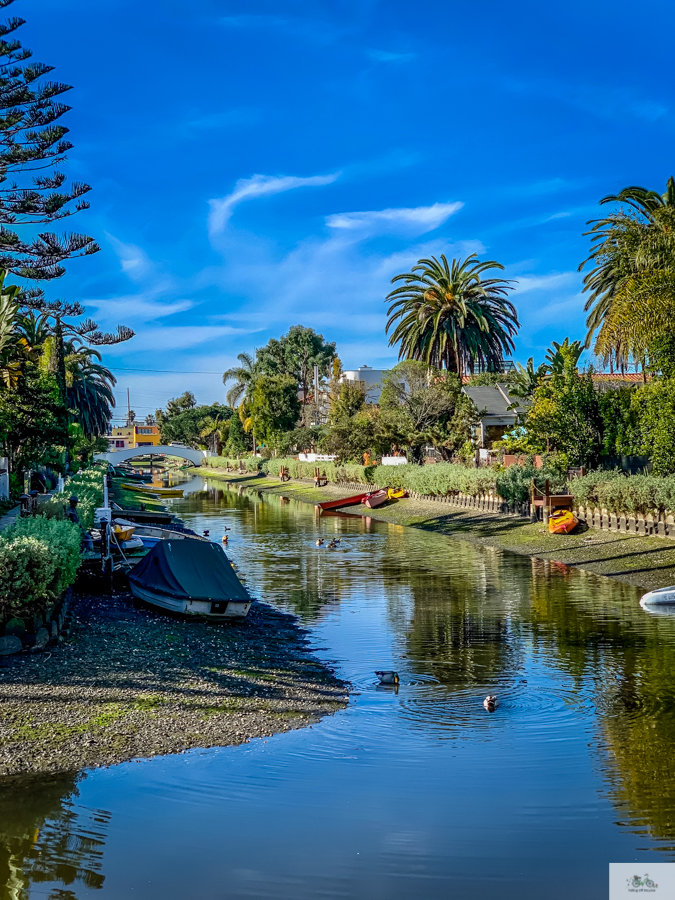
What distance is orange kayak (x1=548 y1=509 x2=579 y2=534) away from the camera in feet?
116

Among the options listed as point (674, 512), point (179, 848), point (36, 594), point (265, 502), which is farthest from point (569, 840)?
point (265, 502)

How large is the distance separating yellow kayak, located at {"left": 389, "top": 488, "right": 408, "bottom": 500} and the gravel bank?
3899 cm

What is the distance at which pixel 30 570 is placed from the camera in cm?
1551

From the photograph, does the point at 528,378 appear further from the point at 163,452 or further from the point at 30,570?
the point at 163,452

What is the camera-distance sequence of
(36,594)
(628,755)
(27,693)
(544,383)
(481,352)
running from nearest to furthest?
(628,755) → (27,693) → (36,594) → (544,383) → (481,352)

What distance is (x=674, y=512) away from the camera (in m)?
29.7

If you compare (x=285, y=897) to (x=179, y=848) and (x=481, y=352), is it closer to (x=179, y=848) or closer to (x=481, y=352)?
(x=179, y=848)

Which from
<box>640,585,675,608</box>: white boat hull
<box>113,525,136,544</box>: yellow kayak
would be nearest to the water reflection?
<box>640,585,675,608</box>: white boat hull

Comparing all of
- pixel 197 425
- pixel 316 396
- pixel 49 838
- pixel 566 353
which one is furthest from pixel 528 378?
pixel 197 425

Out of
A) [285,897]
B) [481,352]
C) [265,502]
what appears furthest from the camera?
[265,502]

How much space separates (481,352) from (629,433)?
27.7 m

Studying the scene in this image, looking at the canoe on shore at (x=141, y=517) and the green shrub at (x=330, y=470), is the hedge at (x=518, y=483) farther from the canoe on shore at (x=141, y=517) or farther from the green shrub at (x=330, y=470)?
the canoe on shore at (x=141, y=517)

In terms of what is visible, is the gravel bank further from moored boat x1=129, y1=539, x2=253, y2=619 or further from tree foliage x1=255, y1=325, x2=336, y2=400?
tree foliage x1=255, y1=325, x2=336, y2=400

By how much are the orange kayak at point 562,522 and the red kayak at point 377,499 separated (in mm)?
22771
